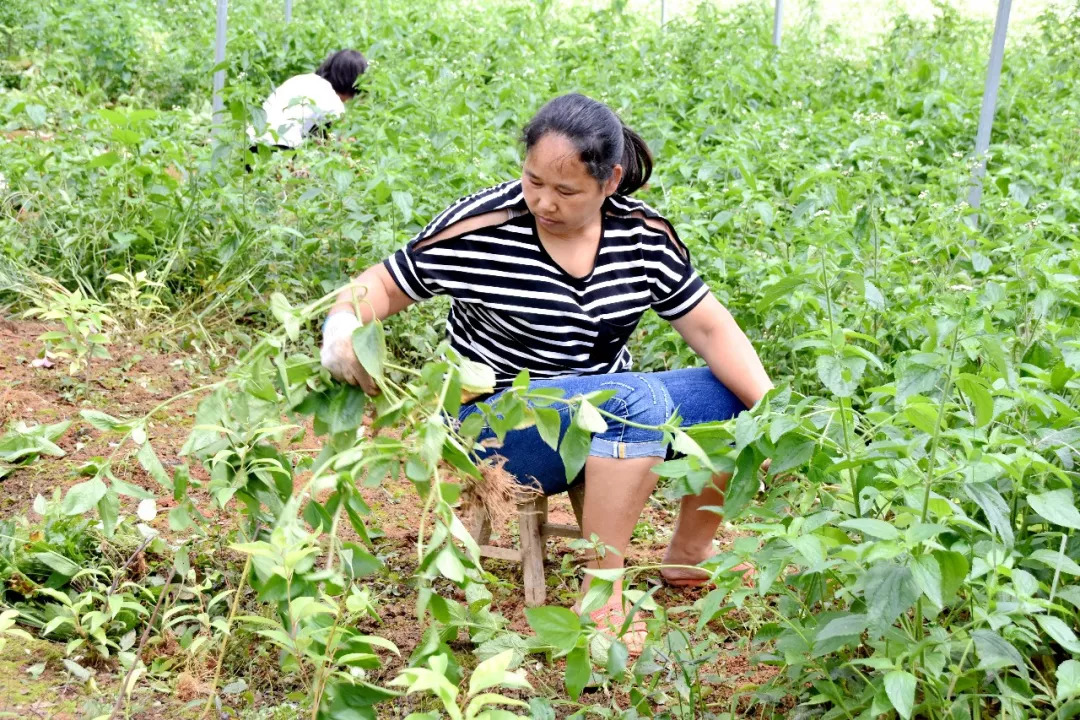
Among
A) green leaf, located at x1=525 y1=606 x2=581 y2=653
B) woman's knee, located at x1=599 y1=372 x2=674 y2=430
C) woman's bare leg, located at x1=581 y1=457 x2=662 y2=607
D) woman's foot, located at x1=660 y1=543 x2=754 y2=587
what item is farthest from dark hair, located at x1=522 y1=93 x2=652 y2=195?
green leaf, located at x1=525 y1=606 x2=581 y2=653

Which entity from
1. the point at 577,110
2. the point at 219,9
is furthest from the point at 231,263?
the point at 577,110

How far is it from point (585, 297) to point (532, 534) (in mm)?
469

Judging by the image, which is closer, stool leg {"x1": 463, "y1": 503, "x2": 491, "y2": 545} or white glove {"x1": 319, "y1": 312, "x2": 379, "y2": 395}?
Result: white glove {"x1": 319, "y1": 312, "x2": 379, "y2": 395}

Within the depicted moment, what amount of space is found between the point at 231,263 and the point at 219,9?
1391 mm

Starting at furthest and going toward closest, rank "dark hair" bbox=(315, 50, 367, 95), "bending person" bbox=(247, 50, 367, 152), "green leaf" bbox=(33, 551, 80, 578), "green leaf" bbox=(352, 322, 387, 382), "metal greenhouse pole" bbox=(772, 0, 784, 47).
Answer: "metal greenhouse pole" bbox=(772, 0, 784, 47), "dark hair" bbox=(315, 50, 367, 95), "bending person" bbox=(247, 50, 367, 152), "green leaf" bbox=(33, 551, 80, 578), "green leaf" bbox=(352, 322, 387, 382)

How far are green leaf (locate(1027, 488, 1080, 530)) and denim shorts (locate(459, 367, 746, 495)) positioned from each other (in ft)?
2.17

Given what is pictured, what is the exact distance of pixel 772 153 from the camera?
4.21m

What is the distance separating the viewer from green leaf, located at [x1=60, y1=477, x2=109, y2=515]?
171 centimetres

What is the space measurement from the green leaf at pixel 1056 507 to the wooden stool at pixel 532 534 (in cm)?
93

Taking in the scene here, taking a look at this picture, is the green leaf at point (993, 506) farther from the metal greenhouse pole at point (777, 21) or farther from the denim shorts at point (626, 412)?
the metal greenhouse pole at point (777, 21)

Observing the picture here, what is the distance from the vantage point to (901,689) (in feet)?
4.99

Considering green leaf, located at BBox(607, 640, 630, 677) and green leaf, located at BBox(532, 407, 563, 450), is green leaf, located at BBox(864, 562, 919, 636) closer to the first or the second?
green leaf, located at BBox(607, 640, 630, 677)

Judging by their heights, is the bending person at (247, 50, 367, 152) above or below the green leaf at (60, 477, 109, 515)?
above

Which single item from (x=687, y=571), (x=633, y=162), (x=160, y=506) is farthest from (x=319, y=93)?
(x=687, y=571)
